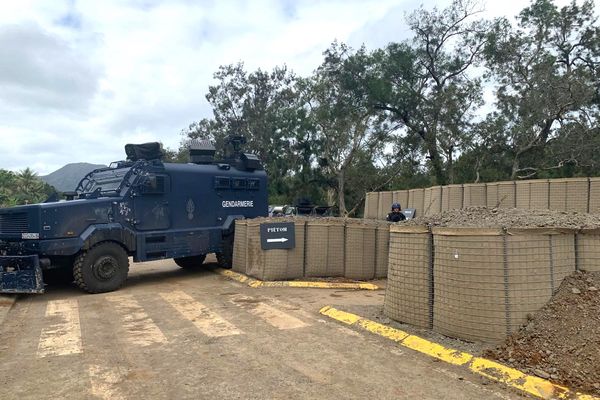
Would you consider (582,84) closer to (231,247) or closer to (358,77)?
(358,77)

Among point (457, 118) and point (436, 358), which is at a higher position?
point (457, 118)

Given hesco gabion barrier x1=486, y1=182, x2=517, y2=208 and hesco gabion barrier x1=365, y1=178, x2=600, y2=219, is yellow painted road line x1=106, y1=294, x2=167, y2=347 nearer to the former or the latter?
hesco gabion barrier x1=365, y1=178, x2=600, y2=219

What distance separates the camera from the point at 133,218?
34.3ft

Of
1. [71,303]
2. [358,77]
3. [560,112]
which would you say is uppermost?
[358,77]

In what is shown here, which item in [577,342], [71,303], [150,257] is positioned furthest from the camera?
[150,257]

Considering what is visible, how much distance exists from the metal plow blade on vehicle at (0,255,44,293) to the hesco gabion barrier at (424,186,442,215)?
32.4 ft

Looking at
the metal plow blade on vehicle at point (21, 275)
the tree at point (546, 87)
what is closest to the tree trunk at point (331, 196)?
the tree at point (546, 87)

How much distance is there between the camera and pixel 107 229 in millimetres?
9914

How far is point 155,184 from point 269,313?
Answer: 15.8ft

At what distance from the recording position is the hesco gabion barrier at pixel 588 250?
5.32m

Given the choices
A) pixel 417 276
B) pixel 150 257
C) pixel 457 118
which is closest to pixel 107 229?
pixel 150 257

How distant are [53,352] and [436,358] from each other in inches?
170

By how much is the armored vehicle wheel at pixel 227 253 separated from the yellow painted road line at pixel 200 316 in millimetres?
2752

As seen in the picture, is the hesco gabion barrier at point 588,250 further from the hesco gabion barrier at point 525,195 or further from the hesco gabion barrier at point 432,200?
the hesco gabion barrier at point 432,200
